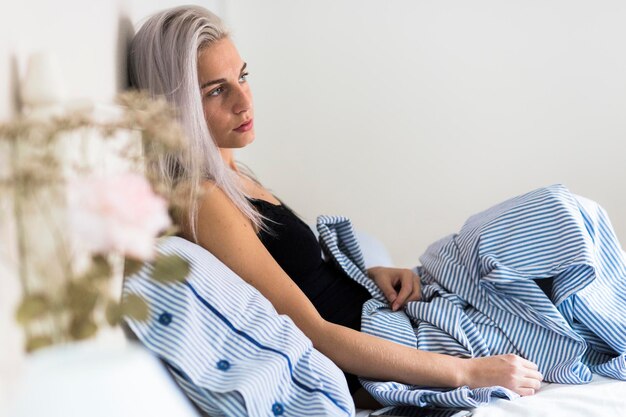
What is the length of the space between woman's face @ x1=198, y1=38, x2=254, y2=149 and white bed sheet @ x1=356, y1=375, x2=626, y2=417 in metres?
0.69

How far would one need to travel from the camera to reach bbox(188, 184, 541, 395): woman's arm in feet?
5.32

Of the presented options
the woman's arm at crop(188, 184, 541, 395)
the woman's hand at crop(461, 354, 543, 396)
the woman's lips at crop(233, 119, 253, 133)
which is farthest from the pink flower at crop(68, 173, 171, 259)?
the woman's lips at crop(233, 119, 253, 133)

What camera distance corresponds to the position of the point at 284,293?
163cm

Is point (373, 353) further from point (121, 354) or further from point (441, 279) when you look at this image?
point (121, 354)

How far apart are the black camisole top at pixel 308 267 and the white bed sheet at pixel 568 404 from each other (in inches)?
11.8

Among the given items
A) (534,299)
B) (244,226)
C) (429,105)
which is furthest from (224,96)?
(429,105)

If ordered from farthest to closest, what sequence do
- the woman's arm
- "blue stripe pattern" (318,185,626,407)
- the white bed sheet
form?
"blue stripe pattern" (318,185,626,407) < the woman's arm < the white bed sheet

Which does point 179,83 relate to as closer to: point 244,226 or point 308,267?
point 244,226

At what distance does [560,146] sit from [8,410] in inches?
106

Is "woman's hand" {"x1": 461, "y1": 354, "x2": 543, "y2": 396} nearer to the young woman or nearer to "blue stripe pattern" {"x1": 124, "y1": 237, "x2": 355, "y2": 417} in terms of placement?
the young woman

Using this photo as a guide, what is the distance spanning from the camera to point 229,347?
1400mm

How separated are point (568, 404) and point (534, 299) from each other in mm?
260

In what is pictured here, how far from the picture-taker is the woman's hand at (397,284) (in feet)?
6.45

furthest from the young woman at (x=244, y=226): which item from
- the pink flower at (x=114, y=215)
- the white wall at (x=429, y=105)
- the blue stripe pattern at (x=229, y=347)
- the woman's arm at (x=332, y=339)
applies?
the white wall at (x=429, y=105)
